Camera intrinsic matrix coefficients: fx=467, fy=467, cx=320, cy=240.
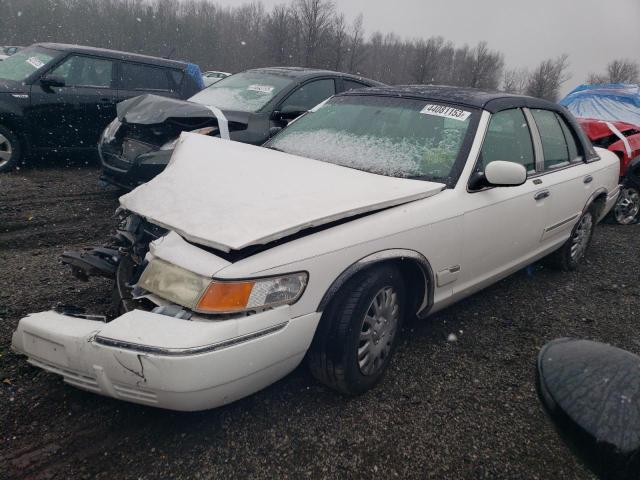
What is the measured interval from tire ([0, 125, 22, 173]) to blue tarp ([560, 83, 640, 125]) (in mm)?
10672

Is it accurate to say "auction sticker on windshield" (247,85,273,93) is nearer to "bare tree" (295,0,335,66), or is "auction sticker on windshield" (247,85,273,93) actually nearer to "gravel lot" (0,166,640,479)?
"gravel lot" (0,166,640,479)

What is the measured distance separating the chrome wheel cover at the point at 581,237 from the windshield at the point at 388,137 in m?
2.08

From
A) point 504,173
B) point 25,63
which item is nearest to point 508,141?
point 504,173

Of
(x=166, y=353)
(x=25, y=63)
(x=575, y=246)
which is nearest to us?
(x=166, y=353)

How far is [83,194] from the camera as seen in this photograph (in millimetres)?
5609

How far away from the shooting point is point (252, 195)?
230 cm

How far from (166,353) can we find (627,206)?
270 inches

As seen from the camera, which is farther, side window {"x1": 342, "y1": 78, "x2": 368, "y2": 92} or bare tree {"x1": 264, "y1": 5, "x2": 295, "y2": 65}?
bare tree {"x1": 264, "y1": 5, "x2": 295, "y2": 65}

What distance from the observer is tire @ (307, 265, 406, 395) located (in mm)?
2205

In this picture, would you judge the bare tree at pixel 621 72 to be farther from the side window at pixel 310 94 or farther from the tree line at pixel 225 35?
the side window at pixel 310 94

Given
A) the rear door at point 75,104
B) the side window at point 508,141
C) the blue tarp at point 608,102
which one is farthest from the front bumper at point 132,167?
the blue tarp at point 608,102

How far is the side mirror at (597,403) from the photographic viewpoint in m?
0.73

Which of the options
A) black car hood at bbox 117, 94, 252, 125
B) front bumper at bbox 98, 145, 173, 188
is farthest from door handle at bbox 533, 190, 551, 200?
front bumper at bbox 98, 145, 173, 188

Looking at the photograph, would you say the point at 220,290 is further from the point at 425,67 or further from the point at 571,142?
the point at 425,67
